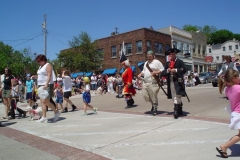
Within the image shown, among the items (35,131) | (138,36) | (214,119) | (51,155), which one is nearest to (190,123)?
(214,119)

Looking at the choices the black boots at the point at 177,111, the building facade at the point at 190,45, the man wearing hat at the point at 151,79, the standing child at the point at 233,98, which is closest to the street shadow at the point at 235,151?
the standing child at the point at 233,98

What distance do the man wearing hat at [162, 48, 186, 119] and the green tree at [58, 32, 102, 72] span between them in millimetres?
23845

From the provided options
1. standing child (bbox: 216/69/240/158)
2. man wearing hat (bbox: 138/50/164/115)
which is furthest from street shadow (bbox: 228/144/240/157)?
man wearing hat (bbox: 138/50/164/115)

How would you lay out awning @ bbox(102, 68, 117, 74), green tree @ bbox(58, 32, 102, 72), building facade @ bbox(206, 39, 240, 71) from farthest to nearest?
building facade @ bbox(206, 39, 240, 71)
awning @ bbox(102, 68, 117, 74)
green tree @ bbox(58, 32, 102, 72)

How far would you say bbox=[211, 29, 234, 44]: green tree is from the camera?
85125mm

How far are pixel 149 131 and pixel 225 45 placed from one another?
7638cm

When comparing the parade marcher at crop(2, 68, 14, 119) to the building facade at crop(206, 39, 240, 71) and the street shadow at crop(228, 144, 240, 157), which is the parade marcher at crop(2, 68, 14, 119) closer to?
the street shadow at crop(228, 144, 240, 157)

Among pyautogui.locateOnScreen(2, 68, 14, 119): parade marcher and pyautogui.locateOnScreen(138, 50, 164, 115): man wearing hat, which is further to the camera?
pyautogui.locateOnScreen(2, 68, 14, 119): parade marcher

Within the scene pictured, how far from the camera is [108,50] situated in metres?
35.6

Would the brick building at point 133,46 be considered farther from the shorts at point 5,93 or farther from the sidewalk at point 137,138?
the sidewalk at point 137,138

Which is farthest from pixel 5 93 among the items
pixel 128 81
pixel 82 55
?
pixel 82 55

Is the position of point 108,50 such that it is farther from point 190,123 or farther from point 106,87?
point 190,123

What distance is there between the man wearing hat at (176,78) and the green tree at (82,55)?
2385cm

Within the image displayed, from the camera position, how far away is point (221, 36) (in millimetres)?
84812
